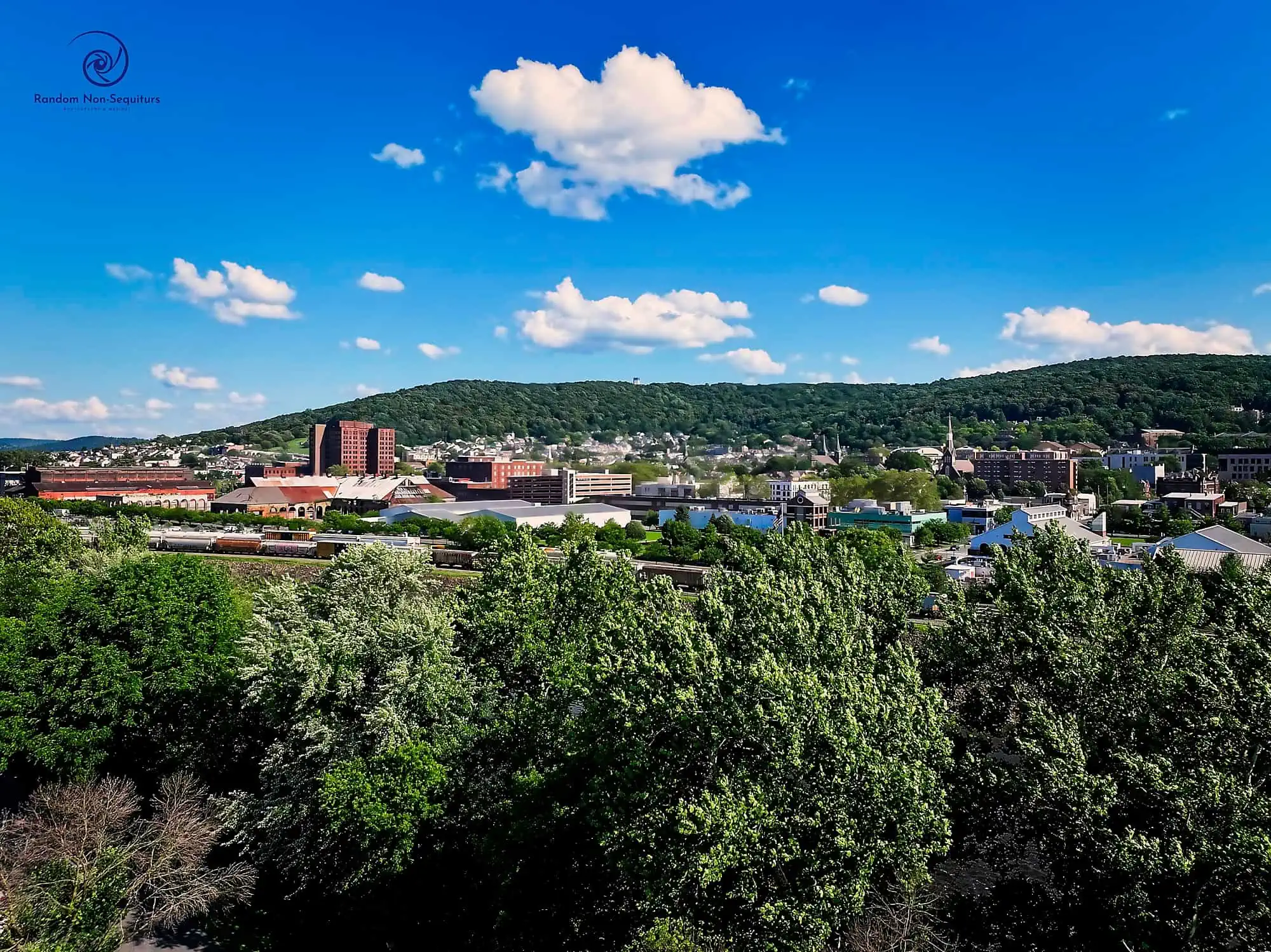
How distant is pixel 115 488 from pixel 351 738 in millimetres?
100186

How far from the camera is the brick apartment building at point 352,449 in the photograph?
14225 cm

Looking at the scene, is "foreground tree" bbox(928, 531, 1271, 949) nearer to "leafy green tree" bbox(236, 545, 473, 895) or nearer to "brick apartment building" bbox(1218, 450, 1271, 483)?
"leafy green tree" bbox(236, 545, 473, 895)

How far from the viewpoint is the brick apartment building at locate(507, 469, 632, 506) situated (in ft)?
347

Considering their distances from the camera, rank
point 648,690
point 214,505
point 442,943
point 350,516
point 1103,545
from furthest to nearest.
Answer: point 214,505 → point 350,516 → point 1103,545 → point 442,943 → point 648,690

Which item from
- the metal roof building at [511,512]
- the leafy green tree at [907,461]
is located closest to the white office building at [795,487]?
the metal roof building at [511,512]

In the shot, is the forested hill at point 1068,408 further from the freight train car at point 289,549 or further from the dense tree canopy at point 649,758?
the dense tree canopy at point 649,758

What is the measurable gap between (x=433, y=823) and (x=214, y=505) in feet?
270

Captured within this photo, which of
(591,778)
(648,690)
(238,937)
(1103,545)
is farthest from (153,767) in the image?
(1103,545)

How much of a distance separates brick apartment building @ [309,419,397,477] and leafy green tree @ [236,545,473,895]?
422 ft

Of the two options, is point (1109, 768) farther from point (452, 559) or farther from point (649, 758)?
point (452, 559)

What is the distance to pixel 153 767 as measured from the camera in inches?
739

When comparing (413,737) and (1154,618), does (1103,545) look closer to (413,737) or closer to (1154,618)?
(1154,618)

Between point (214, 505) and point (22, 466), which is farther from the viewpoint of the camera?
point (22, 466)

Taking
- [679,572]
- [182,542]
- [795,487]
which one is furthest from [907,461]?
[182,542]
